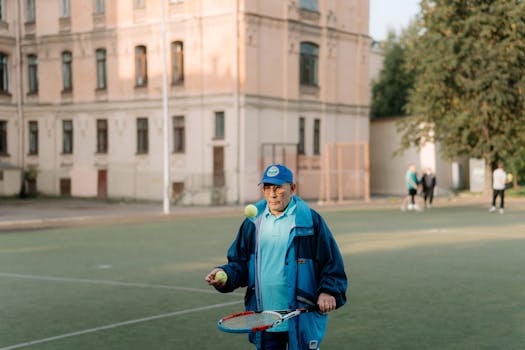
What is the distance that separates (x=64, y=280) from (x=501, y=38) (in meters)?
32.1

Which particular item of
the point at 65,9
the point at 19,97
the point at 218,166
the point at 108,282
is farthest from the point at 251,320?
the point at 19,97

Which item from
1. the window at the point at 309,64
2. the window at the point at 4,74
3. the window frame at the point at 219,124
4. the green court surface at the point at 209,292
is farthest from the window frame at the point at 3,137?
the green court surface at the point at 209,292

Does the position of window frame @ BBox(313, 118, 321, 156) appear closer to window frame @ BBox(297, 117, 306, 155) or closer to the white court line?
window frame @ BBox(297, 117, 306, 155)

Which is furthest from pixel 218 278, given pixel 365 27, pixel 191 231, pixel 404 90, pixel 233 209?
pixel 404 90

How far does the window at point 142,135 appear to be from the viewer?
40875 millimetres

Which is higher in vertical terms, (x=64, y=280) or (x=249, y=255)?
(x=249, y=255)

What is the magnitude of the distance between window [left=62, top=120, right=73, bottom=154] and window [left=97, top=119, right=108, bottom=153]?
2.13 meters

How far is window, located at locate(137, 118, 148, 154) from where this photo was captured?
40.9m

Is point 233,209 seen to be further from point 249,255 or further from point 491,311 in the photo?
point 249,255

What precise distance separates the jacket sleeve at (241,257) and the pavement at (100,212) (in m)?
20.4

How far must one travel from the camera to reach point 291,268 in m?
5.02

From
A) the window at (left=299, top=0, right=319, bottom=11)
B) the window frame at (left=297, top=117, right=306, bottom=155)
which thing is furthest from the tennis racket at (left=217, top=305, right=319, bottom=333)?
the window at (left=299, top=0, right=319, bottom=11)

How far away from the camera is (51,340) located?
8.17 m

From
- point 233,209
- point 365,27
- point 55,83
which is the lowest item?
point 233,209
